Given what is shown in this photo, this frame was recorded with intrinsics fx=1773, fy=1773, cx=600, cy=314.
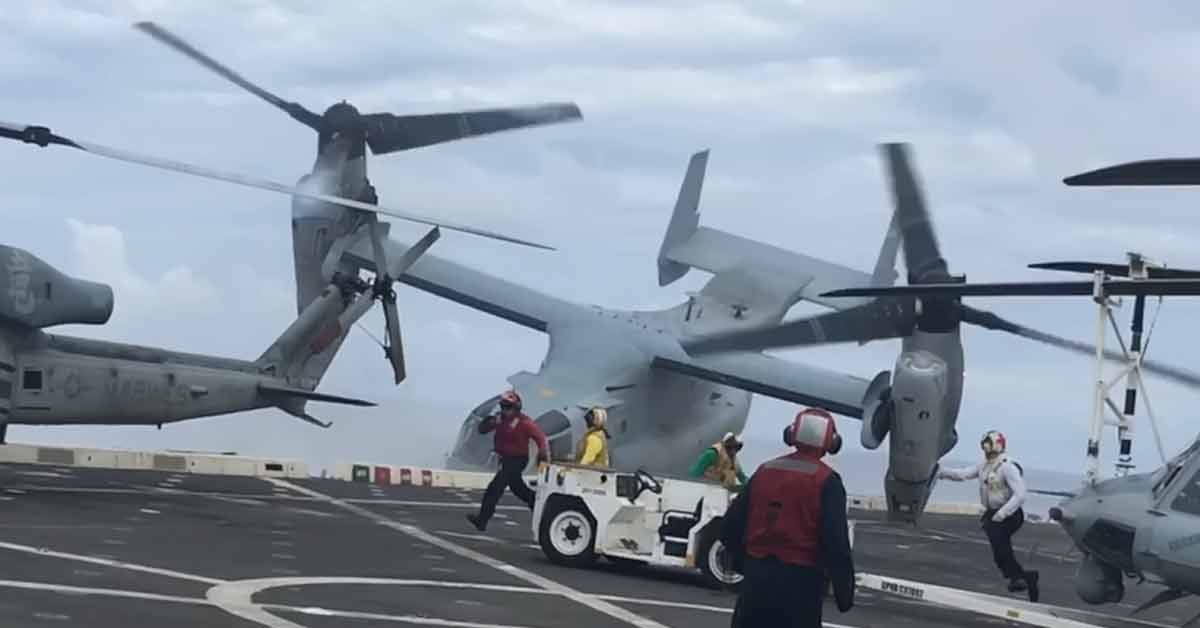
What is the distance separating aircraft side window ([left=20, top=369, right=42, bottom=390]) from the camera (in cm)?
2594

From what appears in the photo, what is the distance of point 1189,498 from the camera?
1502 cm

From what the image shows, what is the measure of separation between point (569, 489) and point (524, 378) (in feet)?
68.2

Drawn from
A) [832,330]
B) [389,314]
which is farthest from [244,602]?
[832,330]

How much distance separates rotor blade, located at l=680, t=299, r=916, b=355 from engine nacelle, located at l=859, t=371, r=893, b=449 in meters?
1.94

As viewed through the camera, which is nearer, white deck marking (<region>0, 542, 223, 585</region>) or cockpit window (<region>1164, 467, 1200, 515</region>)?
cockpit window (<region>1164, 467, 1200, 515</region>)

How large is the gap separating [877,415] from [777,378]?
14438mm

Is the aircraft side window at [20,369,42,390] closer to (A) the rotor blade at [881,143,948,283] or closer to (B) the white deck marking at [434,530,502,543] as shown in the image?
(B) the white deck marking at [434,530,502,543]

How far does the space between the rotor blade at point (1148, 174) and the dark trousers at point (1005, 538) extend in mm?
7730

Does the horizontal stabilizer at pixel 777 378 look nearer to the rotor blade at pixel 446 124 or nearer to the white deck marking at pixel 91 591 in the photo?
the rotor blade at pixel 446 124

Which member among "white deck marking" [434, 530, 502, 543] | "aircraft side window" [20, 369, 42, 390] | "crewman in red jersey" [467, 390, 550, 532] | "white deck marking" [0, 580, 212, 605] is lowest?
"white deck marking" [0, 580, 212, 605]

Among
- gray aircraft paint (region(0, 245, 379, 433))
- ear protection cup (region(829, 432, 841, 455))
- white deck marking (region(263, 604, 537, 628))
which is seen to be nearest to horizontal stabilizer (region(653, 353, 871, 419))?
gray aircraft paint (region(0, 245, 379, 433))

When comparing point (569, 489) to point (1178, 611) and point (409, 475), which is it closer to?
point (1178, 611)

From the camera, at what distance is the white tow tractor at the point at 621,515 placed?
762 inches

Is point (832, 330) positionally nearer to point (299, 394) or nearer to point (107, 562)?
point (299, 394)
